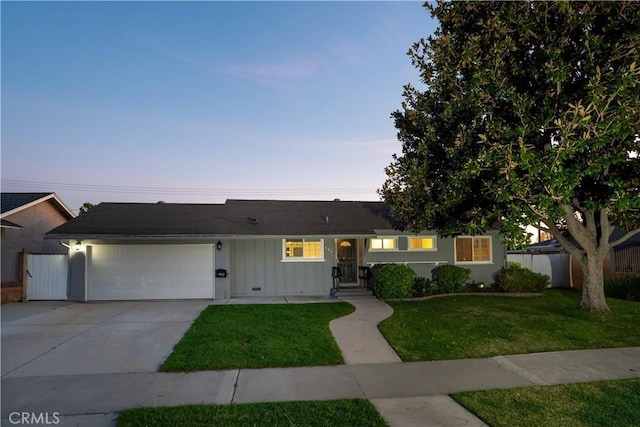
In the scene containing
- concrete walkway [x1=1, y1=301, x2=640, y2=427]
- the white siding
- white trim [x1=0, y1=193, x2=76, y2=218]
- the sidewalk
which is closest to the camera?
concrete walkway [x1=1, y1=301, x2=640, y2=427]

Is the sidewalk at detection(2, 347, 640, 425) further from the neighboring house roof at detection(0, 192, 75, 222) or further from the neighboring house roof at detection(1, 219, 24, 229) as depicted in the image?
the neighboring house roof at detection(0, 192, 75, 222)

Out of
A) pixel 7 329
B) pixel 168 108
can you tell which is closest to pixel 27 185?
pixel 168 108

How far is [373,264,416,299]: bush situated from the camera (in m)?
12.8

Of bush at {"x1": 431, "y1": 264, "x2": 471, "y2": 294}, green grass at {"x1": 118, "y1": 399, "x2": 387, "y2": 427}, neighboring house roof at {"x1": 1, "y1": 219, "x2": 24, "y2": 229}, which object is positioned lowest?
green grass at {"x1": 118, "y1": 399, "x2": 387, "y2": 427}

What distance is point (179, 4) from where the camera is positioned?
9.81 m

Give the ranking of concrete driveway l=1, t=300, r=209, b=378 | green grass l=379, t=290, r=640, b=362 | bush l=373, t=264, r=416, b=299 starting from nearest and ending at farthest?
concrete driveway l=1, t=300, r=209, b=378 < green grass l=379, t=290, r=640, b=362 < bush l=373, t=264, r=416, b=299

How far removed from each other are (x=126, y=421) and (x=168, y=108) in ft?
38.9

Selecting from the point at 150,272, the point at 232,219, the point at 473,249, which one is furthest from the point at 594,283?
the point at 150,272

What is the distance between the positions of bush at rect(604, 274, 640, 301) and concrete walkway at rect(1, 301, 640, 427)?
808 centimetres

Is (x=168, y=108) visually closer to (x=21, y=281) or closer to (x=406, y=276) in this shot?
(x=21, y=281)

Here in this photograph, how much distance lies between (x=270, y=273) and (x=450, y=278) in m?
6.58

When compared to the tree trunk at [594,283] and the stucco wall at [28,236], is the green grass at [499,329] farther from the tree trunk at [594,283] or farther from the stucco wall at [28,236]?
the stucco wall at [28,236]

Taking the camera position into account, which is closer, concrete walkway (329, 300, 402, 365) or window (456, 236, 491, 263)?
concrete walkway (329, 300, 402, 365)

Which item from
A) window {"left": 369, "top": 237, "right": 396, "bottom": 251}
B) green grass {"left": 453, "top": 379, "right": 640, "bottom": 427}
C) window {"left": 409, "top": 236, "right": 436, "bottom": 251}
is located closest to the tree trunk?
green grass {"left": 453, "top": 379, "right": 640, "bottom": 427}
